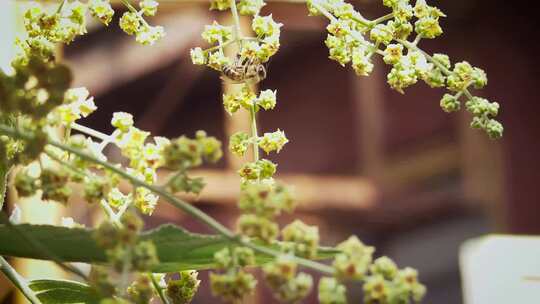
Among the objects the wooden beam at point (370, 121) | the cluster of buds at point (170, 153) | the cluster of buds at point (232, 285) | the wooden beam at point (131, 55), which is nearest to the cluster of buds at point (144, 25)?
the cluster of buds at point (170, 153)

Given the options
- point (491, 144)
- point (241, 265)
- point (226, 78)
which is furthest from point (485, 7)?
point (241, 265)

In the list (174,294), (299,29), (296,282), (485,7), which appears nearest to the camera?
(296,282)

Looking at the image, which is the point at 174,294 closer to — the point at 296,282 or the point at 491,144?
the point at 296,282

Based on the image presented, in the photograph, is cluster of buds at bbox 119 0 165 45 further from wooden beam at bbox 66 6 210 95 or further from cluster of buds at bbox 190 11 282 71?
wooden beam at bbox 66 6 210 95

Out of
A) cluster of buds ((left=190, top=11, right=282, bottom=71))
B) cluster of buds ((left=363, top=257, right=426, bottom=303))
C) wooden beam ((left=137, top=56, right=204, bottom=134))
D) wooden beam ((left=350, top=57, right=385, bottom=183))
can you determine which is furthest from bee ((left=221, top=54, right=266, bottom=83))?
wooden beam ((left=350, top=57, right=385, bottom=183))

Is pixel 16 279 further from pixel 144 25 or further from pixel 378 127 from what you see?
pixel 378 127
